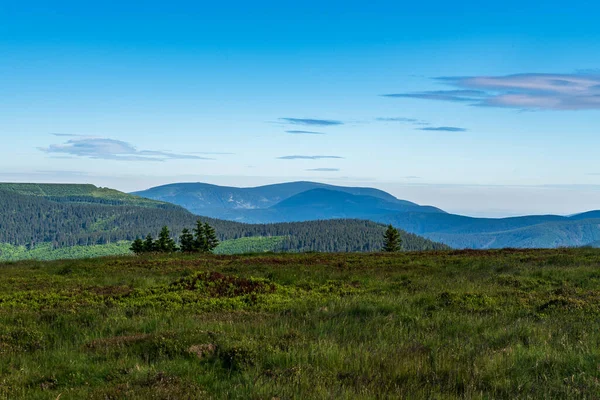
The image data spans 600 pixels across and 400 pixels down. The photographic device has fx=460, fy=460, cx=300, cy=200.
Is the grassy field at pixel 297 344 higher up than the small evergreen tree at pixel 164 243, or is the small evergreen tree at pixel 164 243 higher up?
the grassy field at pixel 297 344

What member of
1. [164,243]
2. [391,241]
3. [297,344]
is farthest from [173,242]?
[297,344]

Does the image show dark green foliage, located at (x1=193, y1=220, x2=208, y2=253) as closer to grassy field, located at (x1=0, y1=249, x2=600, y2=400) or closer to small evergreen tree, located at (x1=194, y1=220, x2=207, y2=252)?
small evergreen tree, located at (x1=194, y1=220, x2=207, y2=252)

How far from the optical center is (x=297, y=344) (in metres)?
8.63

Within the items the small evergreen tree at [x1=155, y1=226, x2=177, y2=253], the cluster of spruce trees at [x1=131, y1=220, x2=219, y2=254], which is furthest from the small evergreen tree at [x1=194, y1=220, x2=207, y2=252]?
the small evergreen tree at [x1=155, y1=226, x2=177, y2=253]

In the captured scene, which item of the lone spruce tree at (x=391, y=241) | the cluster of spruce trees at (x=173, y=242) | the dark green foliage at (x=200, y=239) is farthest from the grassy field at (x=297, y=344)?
the dark green foliage at (x=200, y=239)

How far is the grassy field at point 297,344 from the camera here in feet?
21.4

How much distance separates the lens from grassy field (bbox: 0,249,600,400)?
6.52 m

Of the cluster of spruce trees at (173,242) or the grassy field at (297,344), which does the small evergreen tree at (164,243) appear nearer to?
the cluster of spruce trees at (173,242)

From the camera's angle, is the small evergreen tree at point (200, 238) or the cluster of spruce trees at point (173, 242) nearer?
the cluster of spruce trees at point (173, 242)

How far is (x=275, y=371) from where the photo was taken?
23.2ft

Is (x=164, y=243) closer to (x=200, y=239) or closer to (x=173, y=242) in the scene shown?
(x=173, y=242)

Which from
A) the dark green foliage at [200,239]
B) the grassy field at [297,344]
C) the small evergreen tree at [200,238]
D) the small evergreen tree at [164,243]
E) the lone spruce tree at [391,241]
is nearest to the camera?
the grassy field at [297,344]

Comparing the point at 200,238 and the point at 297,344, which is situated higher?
the point at 297,344

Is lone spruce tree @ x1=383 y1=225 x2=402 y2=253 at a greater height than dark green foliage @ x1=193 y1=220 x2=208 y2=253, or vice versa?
lone spruce tree @ x1=383 y1=225 x2=402 y2=253
